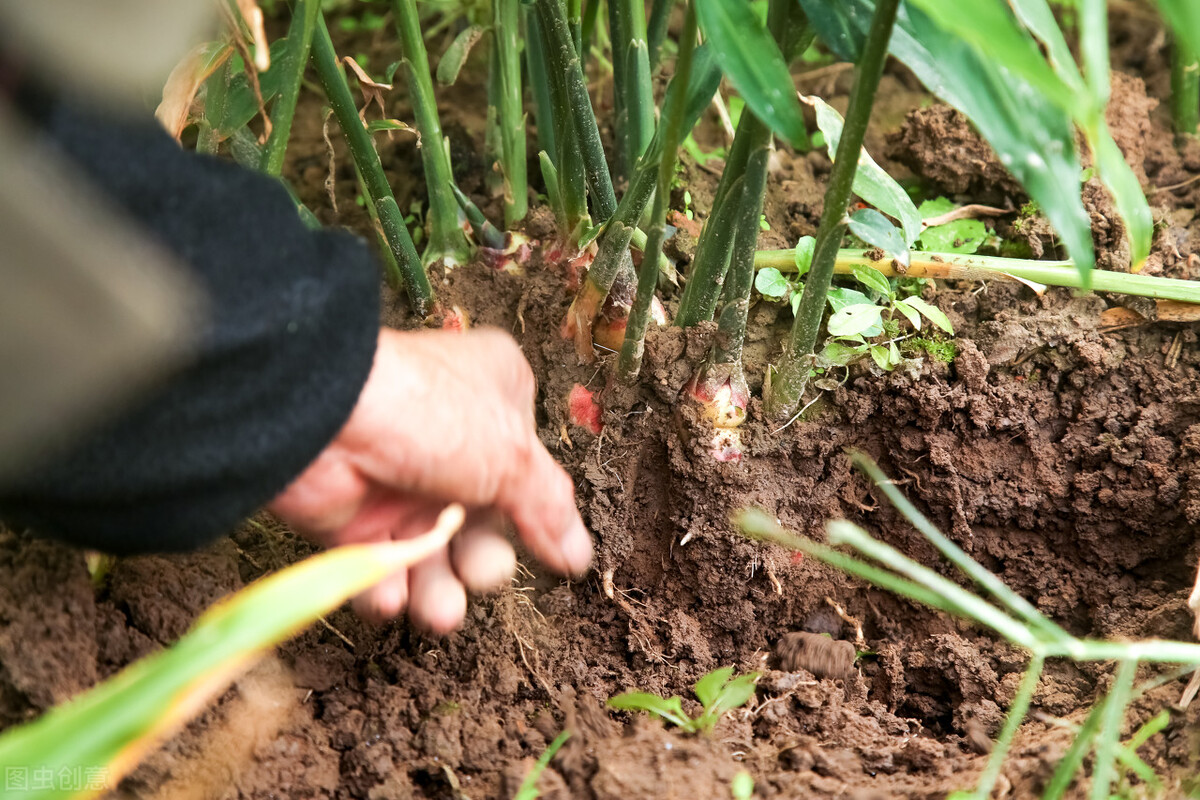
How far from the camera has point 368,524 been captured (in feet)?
2.58

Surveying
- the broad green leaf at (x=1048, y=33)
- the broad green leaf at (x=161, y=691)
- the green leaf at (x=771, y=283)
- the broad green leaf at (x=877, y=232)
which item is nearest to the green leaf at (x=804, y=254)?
the green leaf at (x=771, y=283)

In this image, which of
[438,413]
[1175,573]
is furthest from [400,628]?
→ [1175,573]

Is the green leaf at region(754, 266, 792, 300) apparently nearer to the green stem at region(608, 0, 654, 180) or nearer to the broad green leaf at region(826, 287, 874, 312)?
the broad green leaf at region(826, 287, 874, 312)

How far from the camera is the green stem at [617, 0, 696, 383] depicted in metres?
0.82

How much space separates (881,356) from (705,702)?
44cm

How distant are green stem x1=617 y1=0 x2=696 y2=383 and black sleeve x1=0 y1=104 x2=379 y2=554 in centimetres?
35

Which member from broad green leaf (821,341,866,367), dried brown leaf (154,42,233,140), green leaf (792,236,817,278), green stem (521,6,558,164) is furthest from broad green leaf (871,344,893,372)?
dried brown leaf (154,42,233,140)

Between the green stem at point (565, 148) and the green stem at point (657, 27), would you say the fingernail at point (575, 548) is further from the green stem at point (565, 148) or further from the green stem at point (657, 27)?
the green stem at point (657, 27)

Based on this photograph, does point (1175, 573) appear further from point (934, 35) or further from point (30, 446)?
point (30, 446)

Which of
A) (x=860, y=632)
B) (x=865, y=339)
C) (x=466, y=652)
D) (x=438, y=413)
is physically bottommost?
(x=860, y=632)

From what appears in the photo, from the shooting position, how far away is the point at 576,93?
994 mm

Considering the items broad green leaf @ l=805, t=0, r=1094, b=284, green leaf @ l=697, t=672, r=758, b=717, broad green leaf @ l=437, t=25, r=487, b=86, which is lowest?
green leaf @ l=697, t=672, r=758, b=717

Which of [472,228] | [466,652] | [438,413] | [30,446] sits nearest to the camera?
[30,446]

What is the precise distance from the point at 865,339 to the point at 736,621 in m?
0.37
